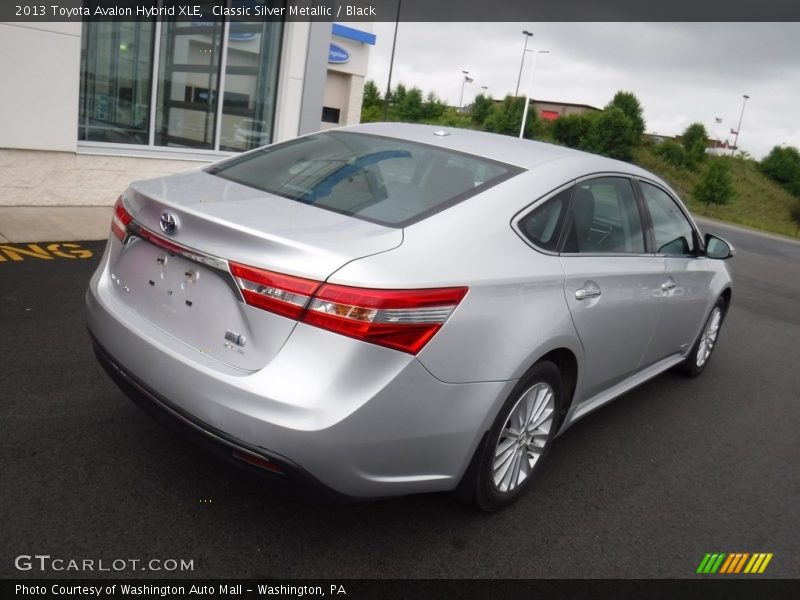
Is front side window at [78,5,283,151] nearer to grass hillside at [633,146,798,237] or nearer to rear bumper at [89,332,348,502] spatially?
rear bumper at [89,332,348,502]

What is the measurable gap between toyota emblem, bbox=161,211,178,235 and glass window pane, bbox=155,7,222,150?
25.7 feet

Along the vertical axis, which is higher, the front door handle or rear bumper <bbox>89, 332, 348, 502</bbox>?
the front door handle

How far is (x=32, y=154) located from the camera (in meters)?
8.35

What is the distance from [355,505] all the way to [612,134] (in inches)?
2289

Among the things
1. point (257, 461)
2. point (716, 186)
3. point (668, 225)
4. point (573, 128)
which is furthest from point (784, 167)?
point (257, 461)

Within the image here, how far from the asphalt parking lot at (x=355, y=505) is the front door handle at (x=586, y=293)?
0.99 m

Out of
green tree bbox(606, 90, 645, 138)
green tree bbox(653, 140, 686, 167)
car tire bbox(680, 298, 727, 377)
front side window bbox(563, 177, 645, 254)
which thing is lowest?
car tire bbox(680, 298, 727, 377)

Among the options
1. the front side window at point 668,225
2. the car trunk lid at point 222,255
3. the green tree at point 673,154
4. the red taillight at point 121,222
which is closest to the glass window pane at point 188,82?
the red taillight at point 121,222

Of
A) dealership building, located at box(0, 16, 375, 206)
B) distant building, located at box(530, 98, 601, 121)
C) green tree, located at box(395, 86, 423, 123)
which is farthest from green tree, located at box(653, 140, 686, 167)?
dealership building, located at box(0, 16, 375, 206)

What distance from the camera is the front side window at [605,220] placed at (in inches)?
132

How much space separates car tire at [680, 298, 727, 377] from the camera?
5.39 meters

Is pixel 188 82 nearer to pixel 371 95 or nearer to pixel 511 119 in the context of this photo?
pixel 511 119

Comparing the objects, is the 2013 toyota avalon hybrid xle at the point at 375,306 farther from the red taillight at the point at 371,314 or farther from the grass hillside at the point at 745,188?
the grass hillside at the point at 745,188

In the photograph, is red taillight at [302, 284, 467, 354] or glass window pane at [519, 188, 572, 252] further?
glass window pane at [519, 188, 572, 252]
